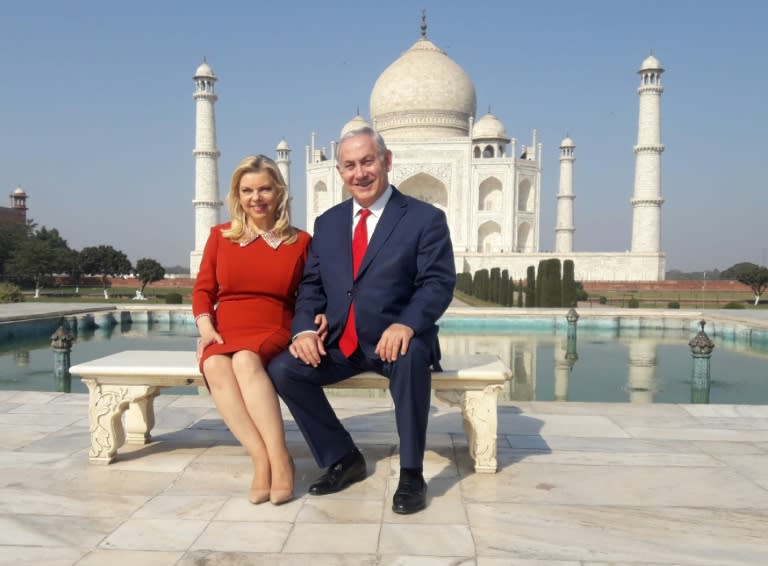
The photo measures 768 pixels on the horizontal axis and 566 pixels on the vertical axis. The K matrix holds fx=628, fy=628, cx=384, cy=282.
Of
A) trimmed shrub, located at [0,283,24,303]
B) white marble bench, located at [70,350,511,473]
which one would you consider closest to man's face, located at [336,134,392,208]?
white marble bench, located at [70,350,511,473]

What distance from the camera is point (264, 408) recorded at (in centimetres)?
214

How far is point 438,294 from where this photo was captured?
7.39ft

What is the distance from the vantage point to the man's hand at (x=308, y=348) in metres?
2.17

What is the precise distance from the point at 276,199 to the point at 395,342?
0.76 meters

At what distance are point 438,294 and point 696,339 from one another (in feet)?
13.2

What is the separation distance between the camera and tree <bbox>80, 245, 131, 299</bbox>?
935 inches

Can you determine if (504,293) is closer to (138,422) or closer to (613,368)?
(613,368)

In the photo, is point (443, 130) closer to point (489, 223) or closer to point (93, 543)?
point (489, 223)

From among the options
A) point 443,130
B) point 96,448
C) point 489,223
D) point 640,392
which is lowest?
point 640,392

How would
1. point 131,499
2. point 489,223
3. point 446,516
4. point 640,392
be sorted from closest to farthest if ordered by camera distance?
point 446,516 < point 131,499 < point 640,392 < point 489,223

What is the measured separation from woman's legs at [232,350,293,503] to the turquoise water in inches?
123

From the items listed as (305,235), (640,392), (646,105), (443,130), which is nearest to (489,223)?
(443,130)

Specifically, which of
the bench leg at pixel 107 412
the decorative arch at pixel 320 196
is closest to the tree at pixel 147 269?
the decorative arch at pixel 320 196

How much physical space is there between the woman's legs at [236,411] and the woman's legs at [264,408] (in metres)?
0.02
